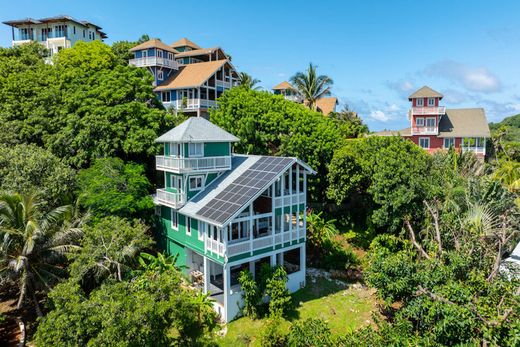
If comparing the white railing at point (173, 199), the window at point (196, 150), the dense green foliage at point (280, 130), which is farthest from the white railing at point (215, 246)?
the dense green foliage at point (280, 130)

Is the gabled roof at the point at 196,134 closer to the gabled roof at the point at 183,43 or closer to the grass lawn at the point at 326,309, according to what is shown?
the grass lawn at the point at 326,309

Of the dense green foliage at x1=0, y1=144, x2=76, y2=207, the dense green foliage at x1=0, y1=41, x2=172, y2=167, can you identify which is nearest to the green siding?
A: the dense green foliage at x1=0, y1=41, x2=172, y2=167

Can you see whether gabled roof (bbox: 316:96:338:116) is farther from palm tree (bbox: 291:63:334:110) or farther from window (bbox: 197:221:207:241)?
window (bbox: 197:221:207:241)

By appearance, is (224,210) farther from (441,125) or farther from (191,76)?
(441,125)

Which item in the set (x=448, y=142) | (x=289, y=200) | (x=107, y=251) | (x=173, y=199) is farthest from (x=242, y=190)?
(x=448, y=142)

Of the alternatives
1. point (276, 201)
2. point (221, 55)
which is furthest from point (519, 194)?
point (221, 55)
